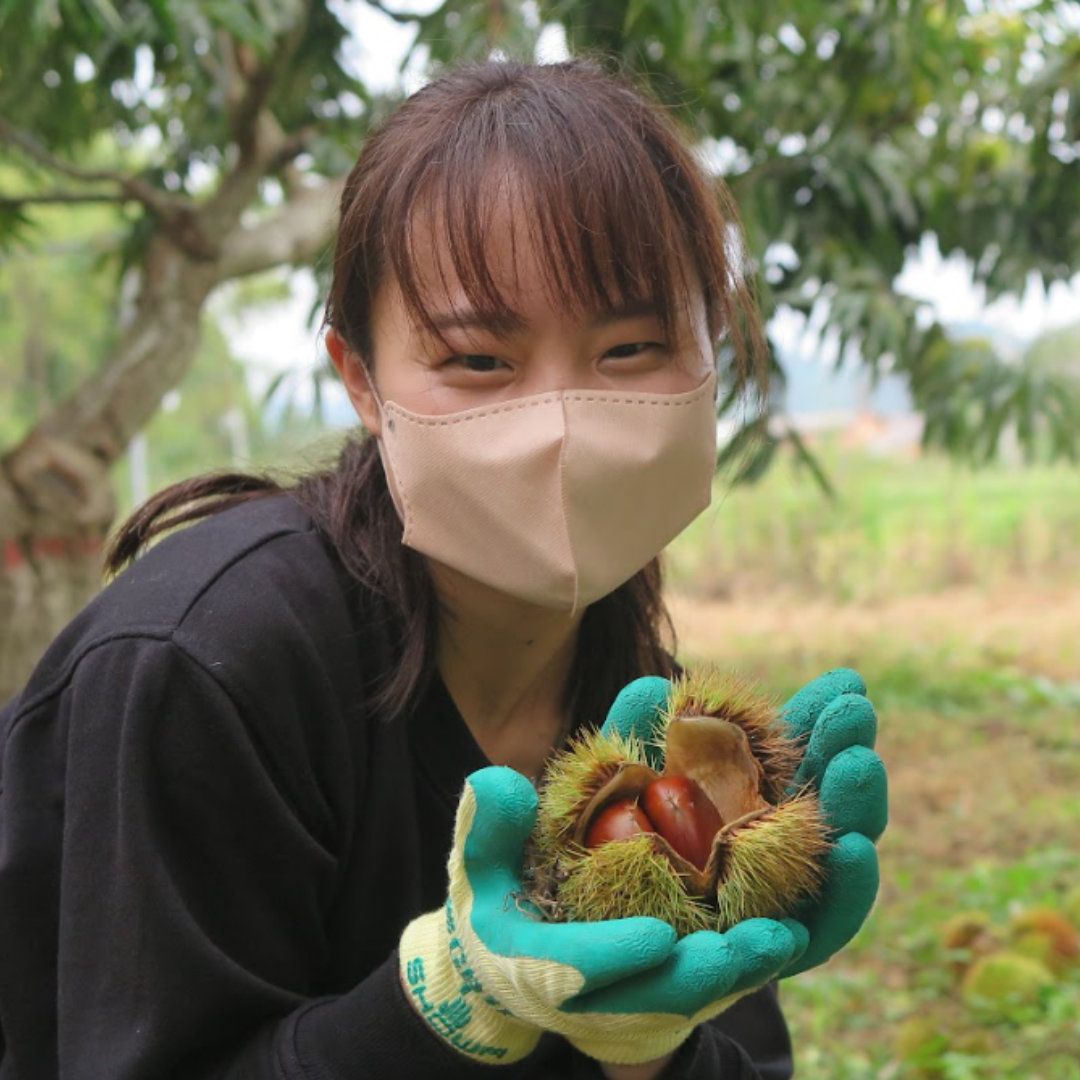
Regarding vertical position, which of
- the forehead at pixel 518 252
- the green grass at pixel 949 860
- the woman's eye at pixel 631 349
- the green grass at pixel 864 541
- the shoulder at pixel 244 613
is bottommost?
the green grass at pixel 864 541

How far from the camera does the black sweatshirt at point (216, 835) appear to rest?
1224mm

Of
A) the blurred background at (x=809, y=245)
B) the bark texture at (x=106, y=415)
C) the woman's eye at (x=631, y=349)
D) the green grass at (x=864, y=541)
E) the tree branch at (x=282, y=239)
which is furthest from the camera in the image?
the green grass at (x=864, y=541)

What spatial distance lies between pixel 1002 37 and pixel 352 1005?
12.9 ft

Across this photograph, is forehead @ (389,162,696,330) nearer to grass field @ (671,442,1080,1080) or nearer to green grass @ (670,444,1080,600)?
grass field @ (671,442,1080,1080)

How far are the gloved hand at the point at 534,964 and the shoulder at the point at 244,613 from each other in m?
0.29

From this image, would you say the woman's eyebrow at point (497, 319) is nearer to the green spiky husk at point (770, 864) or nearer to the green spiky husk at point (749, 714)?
the green spiky husk at point (749, 714)

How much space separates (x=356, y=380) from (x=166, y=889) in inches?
26.6

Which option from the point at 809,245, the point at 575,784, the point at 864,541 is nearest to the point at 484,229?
the point at 575,784

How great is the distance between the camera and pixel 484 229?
134 centimetres

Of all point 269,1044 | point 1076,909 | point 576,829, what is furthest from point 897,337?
point 269,1044

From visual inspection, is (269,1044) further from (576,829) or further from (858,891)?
(858,891)

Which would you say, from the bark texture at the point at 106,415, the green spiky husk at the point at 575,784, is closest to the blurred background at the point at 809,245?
the bark texture at the point at 106,415

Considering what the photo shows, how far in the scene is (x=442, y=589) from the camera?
1.59 meters

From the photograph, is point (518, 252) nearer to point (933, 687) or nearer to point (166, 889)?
point (166, 889)
